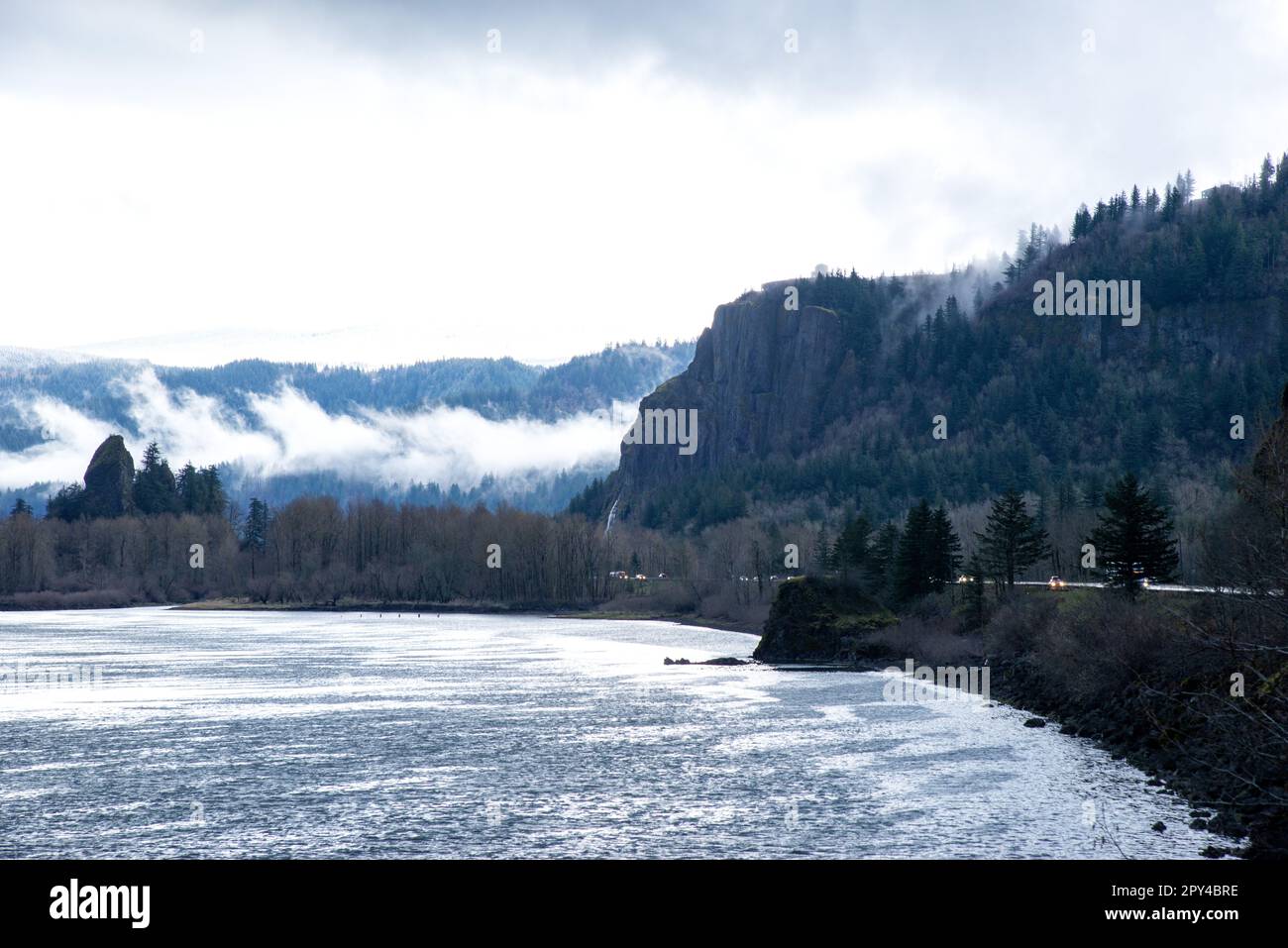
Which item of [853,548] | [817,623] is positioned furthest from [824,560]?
[817,623]

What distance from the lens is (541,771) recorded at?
42281 millimetres

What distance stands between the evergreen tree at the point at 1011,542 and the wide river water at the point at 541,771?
21264 millimetres

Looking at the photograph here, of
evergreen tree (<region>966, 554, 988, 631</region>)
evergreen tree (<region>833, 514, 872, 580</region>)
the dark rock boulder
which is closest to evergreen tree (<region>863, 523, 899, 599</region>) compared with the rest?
evergreen tree (<region>833, 514, 872, 580</region>)

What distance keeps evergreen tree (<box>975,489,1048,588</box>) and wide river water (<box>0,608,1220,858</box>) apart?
2126 centimetres

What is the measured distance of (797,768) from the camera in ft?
140

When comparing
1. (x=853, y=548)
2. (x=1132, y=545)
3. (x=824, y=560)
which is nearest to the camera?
(x=1132, y=545)

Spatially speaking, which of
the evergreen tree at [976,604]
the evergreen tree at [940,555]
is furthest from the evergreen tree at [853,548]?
Answer: the evergreen tree at [976,604]

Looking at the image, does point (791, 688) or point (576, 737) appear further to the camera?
point (791, 688)

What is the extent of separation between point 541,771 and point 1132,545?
154 feet

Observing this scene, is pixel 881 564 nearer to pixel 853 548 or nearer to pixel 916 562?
pixel 853 548

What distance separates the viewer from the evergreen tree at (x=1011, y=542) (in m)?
94.5
